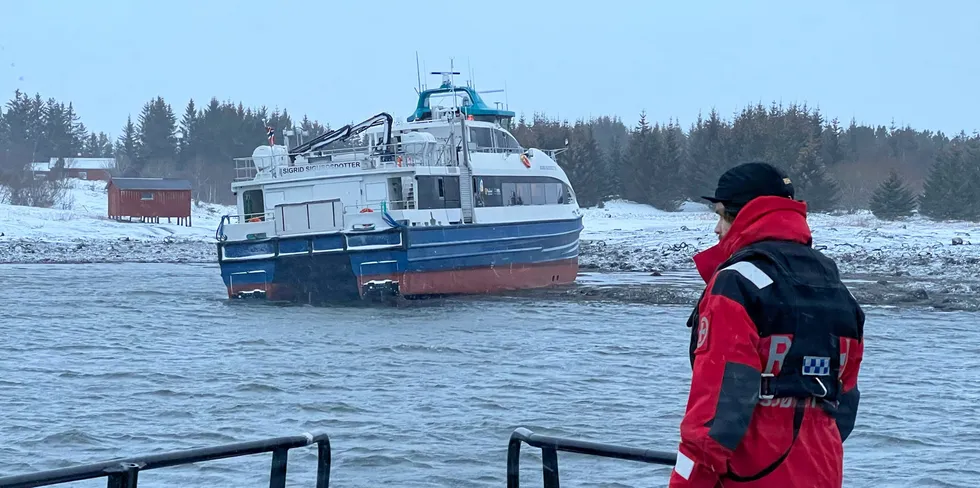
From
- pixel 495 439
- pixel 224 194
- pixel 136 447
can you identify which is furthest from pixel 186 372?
pixel 224 194

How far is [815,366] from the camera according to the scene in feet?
12.1

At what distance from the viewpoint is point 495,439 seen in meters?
9.83

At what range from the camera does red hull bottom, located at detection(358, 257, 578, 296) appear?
70.5ft

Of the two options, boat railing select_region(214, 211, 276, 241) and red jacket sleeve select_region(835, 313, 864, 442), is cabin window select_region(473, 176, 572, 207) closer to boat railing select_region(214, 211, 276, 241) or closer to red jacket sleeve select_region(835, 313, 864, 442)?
boat railing select_region(214, 211, 276, 241)

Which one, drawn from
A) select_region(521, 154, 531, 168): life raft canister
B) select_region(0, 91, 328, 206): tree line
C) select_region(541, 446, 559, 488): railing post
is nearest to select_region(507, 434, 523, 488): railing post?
select_region(541, 446, 559, 488): railing post

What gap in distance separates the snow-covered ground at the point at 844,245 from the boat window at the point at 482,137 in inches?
301

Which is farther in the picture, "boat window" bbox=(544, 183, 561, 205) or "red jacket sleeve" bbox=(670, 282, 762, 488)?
"boat window" bbox=(544, 183, 561, 205)

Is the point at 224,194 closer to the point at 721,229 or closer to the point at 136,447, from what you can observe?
the point at 136,447

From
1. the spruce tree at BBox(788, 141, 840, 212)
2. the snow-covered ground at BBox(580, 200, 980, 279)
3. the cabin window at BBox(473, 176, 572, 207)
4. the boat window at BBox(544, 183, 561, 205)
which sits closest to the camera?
the cabin window at BBox(473, 176, 572, 207)

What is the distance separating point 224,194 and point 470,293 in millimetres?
62210

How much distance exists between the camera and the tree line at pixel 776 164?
2117 inches

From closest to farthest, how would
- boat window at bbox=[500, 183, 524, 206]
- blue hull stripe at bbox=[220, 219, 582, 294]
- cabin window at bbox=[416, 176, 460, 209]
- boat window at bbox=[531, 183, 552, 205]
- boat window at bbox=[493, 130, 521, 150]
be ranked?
blue hull stripe at bbox=[220, 219, 582, 294] < cabin window at bbox=[416, 176, 460, 209] < boat window at bbox=[500, 183, 524, 206] < boat window at bbox=[531, 183, 552, 205] < boat window at bbox=[493, 130, 521, 150]

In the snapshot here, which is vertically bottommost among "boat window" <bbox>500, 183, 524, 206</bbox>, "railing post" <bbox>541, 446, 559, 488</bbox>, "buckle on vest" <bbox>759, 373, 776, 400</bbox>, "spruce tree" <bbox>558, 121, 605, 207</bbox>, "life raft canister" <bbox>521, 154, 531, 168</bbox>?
"railing post" <bbox>541, 446, 559, 488</bbox>

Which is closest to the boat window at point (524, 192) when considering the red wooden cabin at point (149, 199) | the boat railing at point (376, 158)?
the boat railing at point (376, 158)
